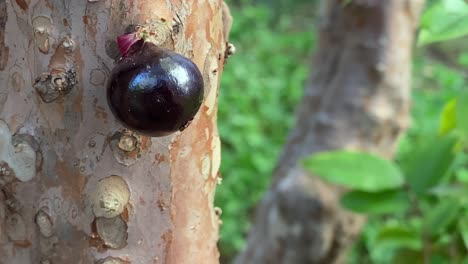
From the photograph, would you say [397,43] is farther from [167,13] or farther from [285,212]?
[167,13]

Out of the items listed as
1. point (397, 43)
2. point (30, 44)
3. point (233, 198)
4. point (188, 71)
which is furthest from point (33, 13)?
point (233, 198)

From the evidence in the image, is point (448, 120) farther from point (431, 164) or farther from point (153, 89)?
point (153, 89)

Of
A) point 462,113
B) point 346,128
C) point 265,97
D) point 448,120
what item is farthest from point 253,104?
point 462,113

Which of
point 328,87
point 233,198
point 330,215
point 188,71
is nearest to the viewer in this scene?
point 188,71

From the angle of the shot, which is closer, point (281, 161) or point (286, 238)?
point (286, 238)

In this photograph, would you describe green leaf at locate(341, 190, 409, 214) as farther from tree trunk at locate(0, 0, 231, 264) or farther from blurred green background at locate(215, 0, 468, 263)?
blurred green background at locate(215, 0, 468, 263)

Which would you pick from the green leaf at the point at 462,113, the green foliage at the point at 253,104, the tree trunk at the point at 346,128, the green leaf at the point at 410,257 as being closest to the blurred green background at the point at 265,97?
the green foliage at the point at 253,104

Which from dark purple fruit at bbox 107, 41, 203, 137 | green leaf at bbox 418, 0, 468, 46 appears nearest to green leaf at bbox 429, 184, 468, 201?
green leaf at bbox 418, 0, 468, 46
